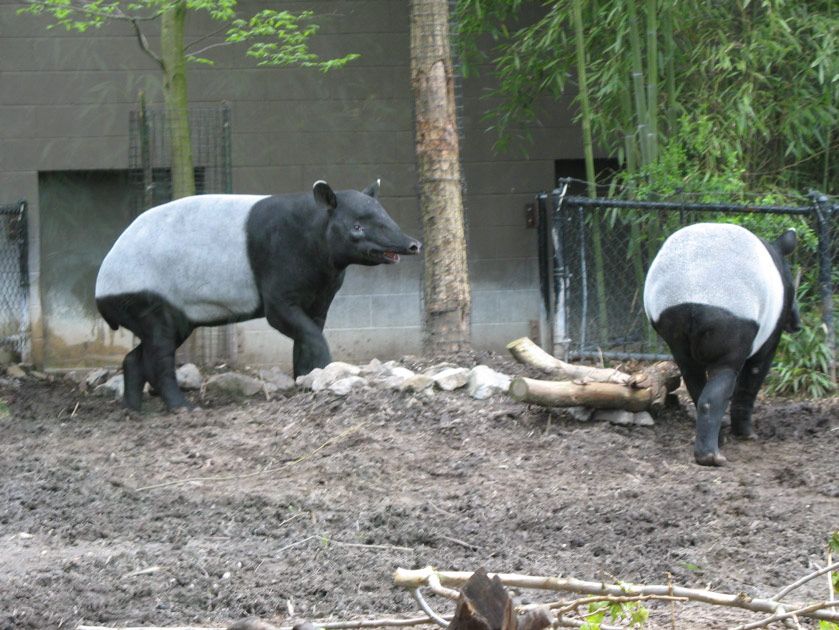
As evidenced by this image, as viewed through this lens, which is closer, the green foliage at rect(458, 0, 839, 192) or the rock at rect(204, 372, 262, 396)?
the rock at rect(204, 372, 262, 396)

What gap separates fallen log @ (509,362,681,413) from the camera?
5.21m

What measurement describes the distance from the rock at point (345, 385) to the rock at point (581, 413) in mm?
1188

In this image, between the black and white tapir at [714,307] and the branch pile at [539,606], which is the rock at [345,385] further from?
the branch pile at [539,606]

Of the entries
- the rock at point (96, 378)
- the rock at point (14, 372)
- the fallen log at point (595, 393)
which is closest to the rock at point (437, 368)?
the fallen log at point (595, 393)

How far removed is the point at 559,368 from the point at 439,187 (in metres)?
1.37

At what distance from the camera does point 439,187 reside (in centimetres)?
658

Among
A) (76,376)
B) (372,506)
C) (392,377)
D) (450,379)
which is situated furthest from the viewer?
(76,376)

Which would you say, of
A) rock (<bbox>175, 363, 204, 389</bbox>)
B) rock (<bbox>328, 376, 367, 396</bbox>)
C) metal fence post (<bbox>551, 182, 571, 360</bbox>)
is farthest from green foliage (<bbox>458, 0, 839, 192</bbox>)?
rock (<bbox>175, 363, 204, 389</bbox>)

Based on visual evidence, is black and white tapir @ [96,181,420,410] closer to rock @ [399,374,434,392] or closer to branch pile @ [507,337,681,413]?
rock @ [399,374,434,392]

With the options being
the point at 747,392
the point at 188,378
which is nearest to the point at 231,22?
the point at 188,378

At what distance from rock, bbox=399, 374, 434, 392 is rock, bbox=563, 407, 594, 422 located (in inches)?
32.3

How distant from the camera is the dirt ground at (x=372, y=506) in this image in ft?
10.5

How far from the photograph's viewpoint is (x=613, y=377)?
567 centimetres

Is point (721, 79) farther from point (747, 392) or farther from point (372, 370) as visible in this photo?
point (372, 370)
